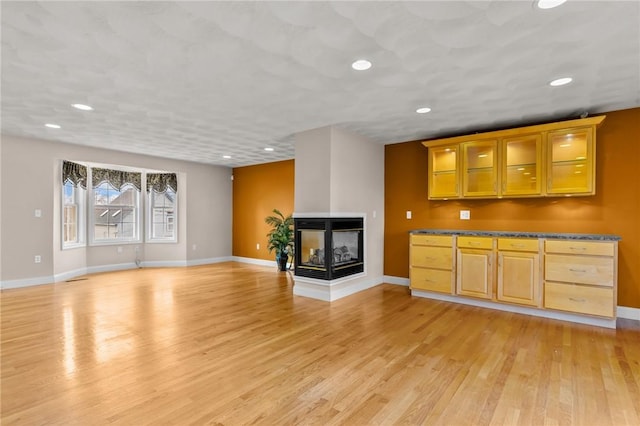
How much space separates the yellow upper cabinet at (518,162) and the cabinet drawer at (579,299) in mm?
1129

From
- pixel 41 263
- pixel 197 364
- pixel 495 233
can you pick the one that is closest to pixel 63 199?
pixel 41 263

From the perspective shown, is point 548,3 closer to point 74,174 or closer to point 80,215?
point 74,174

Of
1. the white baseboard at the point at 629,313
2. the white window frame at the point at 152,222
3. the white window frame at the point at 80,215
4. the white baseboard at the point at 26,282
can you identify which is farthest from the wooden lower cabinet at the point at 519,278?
the white window frame at the point at 80,215

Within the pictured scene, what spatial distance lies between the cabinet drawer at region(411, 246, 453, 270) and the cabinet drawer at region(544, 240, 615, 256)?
3.77 feet

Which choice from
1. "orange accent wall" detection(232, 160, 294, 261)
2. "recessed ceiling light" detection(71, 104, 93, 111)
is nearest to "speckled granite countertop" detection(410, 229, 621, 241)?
"orange accent wall" detection(232, 160, 294, 261)

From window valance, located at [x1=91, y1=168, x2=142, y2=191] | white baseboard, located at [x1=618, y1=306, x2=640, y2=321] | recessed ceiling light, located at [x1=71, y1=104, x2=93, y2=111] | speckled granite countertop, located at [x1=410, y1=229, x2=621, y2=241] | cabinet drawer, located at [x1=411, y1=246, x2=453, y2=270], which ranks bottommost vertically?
white baseboard, located at [x1=618, y1=306, x2=640, y2=321]

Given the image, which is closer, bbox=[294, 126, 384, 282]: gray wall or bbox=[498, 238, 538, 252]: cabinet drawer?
bbox=[498, 238, 538, 252]: cabinet drawer

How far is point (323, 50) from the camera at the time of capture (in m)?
2.44

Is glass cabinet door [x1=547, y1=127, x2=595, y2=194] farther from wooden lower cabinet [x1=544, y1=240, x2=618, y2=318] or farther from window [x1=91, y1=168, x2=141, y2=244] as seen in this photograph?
window [x1=91, y1=168, x2=141, y2=244]

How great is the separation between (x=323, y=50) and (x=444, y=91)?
4.89 feet

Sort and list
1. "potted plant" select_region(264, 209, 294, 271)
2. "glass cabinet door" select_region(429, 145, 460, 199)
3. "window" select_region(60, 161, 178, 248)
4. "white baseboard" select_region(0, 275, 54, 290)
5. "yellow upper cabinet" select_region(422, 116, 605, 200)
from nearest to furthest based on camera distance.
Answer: "yellow upper cabinet" select_region(422, 116, 605, 200) < "glass cabinet door" select_region(429, 145, 460, 199) < "white baseboard" select_region(0, 275, 54, 290) < "window" select_region(60, 161, 178, 248) < "potted plant" select_region(264, 209, 294, 271)

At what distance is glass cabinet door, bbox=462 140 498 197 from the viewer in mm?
4391

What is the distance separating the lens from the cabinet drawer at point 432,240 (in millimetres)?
4484

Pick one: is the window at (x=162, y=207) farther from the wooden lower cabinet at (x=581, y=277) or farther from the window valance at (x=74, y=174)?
the wooden lower cabinet at (x=581, y=277)
